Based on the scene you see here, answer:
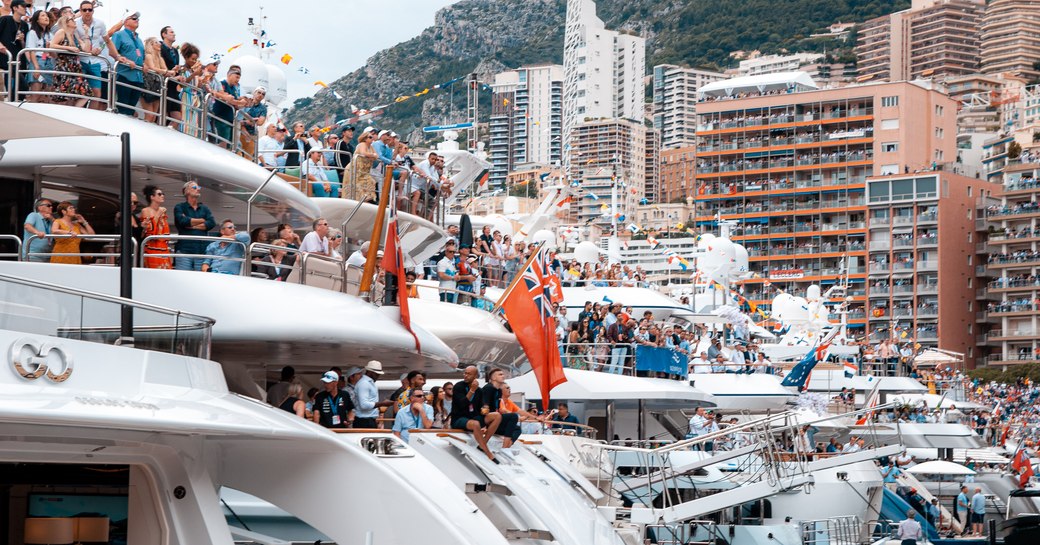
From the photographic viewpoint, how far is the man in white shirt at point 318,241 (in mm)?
15352

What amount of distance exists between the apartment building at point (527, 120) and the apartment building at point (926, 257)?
69614 millimetres

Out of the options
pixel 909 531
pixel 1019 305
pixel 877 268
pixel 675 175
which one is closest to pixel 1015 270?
pixel 1019 305

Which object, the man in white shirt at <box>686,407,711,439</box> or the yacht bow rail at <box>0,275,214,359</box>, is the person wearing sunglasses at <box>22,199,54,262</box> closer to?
the yacht bow rail at <box>0,275,214,359</box>

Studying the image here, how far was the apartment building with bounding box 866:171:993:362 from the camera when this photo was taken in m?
103

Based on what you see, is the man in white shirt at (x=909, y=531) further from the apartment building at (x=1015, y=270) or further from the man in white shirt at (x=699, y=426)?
the apartment building at (x=1015, y=270)

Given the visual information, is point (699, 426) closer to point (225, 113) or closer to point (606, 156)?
point (225, 113)

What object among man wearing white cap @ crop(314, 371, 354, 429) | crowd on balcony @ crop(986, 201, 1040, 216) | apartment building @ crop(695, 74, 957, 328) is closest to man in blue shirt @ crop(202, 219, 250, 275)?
man wearing white cap @ crop(314, 371, 354, 429)

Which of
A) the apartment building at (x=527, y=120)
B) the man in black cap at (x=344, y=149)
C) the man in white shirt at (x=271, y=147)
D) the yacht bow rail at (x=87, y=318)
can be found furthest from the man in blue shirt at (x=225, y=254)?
the apartment building at (x=527, y=120)

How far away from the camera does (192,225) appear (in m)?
13.7

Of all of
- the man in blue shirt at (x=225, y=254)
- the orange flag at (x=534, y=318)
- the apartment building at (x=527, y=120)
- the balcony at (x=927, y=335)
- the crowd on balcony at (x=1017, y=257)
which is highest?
the apartment building at (x=527, y=120)

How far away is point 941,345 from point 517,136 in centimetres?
9526

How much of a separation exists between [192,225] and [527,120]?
534ft

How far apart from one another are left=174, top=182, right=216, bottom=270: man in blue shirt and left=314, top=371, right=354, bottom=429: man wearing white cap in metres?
1.74

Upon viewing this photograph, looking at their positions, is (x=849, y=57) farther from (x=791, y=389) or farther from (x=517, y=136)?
(x=791, y=389)
